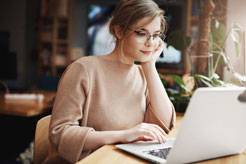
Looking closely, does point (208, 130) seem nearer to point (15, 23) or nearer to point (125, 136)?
point (125, 136)

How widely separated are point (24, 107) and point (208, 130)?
2041mm

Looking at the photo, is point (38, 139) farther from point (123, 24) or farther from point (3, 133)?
point (3, 133)

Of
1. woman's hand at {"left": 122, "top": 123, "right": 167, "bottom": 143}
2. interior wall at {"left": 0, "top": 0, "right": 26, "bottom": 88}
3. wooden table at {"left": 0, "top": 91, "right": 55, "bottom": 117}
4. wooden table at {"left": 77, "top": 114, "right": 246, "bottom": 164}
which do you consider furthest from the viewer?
interior wall at {"left": 0, "top": 0, "right": 26, "bottom": 88}

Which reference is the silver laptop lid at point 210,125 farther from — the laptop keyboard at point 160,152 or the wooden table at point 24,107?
the wooden table at point 24,107

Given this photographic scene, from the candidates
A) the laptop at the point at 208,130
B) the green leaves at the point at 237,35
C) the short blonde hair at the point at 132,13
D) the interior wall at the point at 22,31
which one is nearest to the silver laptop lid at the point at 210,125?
the laptop at the point at 208,130

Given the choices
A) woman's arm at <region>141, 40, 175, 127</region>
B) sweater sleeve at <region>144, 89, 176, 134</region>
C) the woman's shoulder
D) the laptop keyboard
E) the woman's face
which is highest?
the woman's face

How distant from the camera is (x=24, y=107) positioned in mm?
2686

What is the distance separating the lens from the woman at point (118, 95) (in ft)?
3.63

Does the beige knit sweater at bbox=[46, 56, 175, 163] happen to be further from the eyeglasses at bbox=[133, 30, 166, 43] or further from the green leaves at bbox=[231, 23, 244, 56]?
the green leaves at bbox=[231, 23, 244, 56]

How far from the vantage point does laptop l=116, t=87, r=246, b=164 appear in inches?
31.5

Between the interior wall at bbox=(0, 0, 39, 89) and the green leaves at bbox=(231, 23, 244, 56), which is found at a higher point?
the green leaves at bbox=(231, 23, 244, 56)

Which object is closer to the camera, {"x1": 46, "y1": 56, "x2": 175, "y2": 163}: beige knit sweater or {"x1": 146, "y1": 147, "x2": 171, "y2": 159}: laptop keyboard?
{"x1": 146, "y1": 147, "x2": 171, "y2": 159}: laptop keyboard

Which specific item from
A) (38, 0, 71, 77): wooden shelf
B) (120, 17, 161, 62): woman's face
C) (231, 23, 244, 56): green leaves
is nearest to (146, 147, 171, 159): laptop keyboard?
(120, 17, 161, 62): woman's face

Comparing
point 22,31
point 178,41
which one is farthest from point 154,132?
point 22,31
